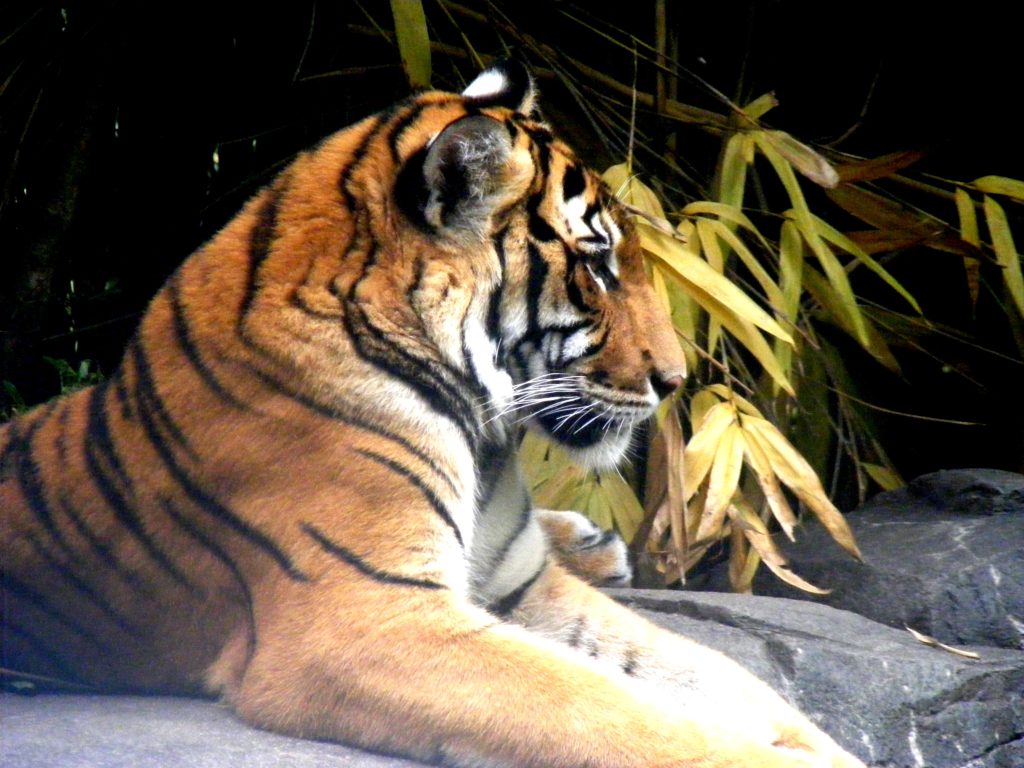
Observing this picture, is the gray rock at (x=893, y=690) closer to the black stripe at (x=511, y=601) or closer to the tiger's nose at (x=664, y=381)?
the black stripe at (x=511, y=601)

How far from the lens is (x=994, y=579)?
2.75 meters

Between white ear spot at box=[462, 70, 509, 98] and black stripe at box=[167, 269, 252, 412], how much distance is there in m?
0.65

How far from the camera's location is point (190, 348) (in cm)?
194

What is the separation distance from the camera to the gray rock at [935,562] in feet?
8.85

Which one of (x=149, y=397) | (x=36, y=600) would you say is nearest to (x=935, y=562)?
(x=149, y=397)

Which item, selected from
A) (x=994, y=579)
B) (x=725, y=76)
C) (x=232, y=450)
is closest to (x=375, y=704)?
(x=232, y=450)

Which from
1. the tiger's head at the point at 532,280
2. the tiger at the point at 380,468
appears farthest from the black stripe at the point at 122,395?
the tiger's head at the point at 532,280

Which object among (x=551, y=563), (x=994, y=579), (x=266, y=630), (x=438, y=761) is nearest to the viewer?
(x=438, y=761)

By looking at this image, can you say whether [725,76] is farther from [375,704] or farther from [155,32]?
[375,704]

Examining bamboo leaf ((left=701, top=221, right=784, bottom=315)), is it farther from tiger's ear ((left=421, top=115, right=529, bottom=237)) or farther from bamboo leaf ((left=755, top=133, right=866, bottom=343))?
tiger's ear ((left=421, top=115, right=529, bottom=237))

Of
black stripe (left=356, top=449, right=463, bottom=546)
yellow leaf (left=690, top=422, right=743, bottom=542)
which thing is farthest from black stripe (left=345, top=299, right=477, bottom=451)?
yellow leaf (left=690, top=422, right=743, bottom=542)

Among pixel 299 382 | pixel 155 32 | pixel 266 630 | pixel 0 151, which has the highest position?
pixel 155 32

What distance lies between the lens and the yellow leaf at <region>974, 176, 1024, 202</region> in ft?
10.9

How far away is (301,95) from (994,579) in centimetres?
229
